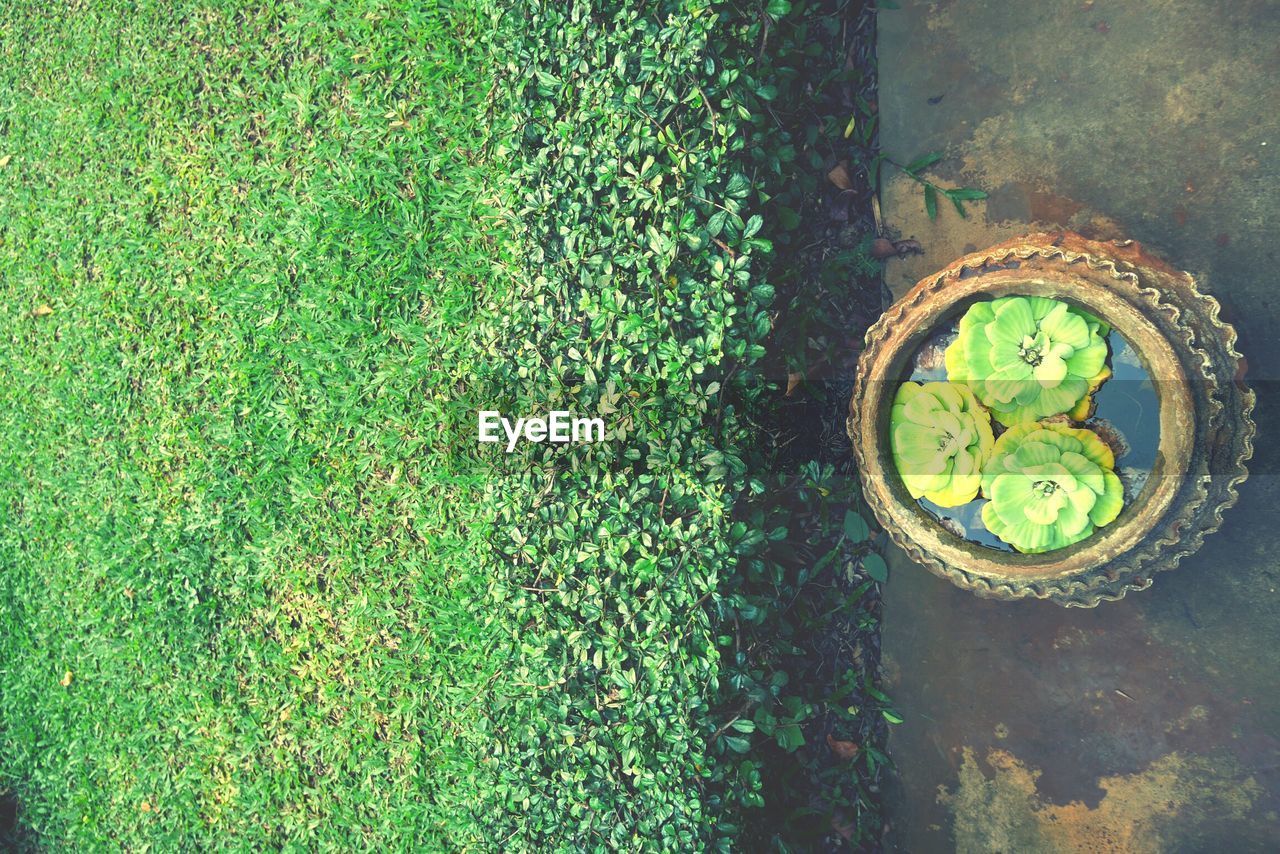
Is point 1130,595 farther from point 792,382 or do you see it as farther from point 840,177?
point 840,177

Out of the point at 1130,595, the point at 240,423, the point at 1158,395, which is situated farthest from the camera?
the point at 240,423

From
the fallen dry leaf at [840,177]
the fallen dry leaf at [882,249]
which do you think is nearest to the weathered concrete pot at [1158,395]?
the fallen dry leaf at [882,249]

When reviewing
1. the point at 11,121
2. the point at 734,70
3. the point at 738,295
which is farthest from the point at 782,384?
the point at 11,121

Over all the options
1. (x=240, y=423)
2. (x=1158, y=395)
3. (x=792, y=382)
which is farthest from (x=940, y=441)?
(x=240, y=423)

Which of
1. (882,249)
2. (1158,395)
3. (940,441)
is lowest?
(940,441)

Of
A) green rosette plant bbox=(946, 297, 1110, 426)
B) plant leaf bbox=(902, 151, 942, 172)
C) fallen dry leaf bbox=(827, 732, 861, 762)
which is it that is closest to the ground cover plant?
fallen dry leaf bbox=(827, 732, 861, 762)

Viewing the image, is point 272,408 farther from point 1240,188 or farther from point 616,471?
point 1240,188

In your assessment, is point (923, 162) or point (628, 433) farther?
point (923, 162)
